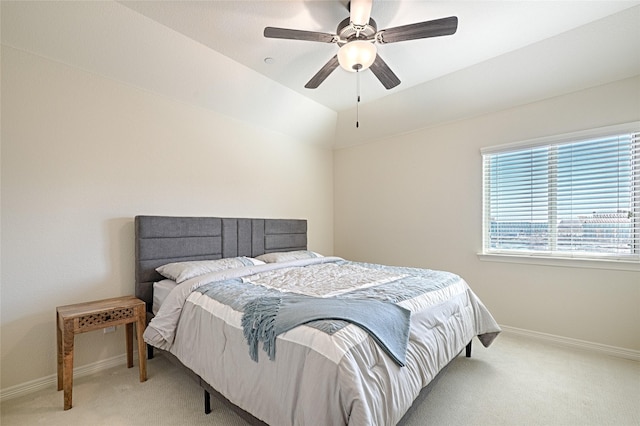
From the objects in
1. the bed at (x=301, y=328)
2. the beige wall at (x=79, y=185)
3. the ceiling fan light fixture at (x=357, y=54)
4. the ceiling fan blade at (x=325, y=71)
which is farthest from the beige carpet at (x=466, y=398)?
the ceiling fan blade at (x=325, y=71)

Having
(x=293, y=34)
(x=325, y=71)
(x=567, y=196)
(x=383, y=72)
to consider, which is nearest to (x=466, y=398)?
(x=567, y=196)

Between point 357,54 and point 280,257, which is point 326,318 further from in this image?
point 280,257

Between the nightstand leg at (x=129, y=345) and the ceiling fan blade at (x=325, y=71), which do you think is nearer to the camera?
the ceiling fan blade at (x=325, y=71)

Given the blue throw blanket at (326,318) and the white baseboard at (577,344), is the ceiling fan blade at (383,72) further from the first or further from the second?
the white baseboard at (577,344)

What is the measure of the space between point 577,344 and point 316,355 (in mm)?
3140

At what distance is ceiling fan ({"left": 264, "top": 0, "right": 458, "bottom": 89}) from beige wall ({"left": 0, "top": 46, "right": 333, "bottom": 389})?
1.67 meters

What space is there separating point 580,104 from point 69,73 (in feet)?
15.5

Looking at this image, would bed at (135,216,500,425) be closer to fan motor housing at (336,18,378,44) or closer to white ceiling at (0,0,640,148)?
white ceiling at (0,0,640,148)

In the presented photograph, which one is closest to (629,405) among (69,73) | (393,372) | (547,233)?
(547,233)

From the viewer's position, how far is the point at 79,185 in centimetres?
245

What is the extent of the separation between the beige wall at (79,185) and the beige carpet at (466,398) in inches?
15.1

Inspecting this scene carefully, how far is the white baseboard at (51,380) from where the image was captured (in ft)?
6.88

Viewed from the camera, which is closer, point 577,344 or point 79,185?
point 79,185

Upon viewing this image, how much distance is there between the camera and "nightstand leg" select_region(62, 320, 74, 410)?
195 cm
